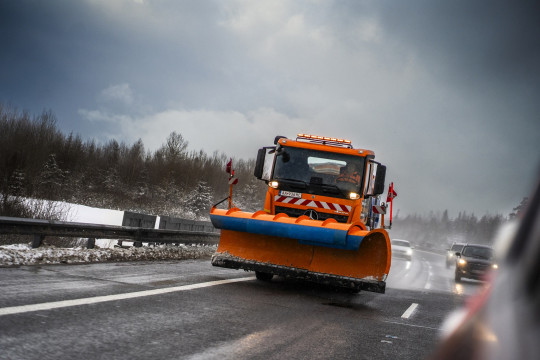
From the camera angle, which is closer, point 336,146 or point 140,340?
point 140,340

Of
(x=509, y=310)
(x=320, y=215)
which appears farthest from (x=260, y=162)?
(x=509, y=310)

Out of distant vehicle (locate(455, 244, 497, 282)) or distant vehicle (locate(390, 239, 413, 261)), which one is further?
distant vehicle (locate(390, 239, 413, 261))

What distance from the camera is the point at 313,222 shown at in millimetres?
8602

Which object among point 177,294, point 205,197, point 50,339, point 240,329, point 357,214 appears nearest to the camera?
point 50,339

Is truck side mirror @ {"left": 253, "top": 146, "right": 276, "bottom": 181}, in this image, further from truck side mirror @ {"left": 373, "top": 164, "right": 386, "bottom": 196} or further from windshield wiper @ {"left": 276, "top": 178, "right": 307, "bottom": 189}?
truck side mirror @ {"left": 373, "top": 164, "right": 386, "bottom": 196}

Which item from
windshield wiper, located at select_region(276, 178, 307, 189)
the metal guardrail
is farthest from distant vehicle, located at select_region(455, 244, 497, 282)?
windshield wiper, located at select_region(276, 178, 307, 189)

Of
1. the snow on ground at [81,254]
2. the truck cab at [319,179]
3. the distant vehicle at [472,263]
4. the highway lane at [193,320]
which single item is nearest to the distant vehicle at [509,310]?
the highway lane at [193,320]

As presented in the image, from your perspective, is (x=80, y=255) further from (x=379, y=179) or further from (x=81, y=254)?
(x=379, y=179)

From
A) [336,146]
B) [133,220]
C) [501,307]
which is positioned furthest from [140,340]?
[133,220]

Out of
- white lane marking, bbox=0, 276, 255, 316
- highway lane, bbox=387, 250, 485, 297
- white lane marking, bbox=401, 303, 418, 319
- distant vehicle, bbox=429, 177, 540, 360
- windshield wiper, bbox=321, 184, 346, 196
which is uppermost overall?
windshield wiper, bbox=321, 184, 346, 196

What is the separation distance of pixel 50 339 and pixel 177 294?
116 inches

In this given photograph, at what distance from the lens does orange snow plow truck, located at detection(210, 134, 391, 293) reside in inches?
328

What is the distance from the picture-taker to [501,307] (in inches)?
34.0

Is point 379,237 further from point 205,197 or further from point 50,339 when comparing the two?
point 205,197
